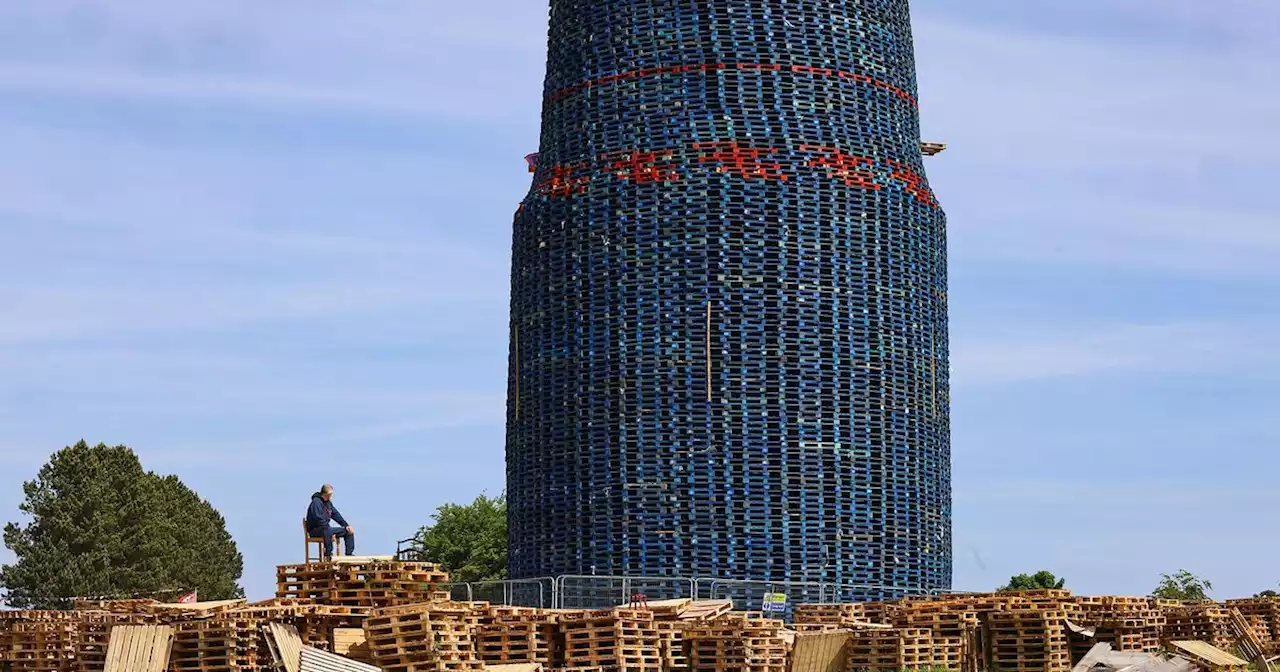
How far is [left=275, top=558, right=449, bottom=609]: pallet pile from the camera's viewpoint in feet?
114

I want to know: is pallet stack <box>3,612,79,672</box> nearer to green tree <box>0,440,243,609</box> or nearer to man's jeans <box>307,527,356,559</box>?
man's jeans <box>307,527,356,559</box>

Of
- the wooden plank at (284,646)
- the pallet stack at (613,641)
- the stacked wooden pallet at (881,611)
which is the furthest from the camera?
the stacked wooden pallet at (881,611)

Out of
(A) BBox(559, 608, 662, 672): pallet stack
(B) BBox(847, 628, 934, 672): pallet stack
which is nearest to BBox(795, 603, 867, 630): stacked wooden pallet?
(B) BBox(847, 628, 934, 672): pallet stack

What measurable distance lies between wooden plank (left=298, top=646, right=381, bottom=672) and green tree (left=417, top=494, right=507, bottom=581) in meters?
51.0

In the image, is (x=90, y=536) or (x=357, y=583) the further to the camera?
(x=90, y=536)

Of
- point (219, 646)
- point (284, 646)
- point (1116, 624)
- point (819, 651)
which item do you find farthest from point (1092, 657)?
point (219, 646)

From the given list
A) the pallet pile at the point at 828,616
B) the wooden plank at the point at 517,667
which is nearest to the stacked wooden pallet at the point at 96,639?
the wooden plank at the point at 517,667

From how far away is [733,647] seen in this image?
34.6m

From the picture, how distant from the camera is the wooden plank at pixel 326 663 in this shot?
3103 centimetres

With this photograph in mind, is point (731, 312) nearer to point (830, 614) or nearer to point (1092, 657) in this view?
point (830, 614)

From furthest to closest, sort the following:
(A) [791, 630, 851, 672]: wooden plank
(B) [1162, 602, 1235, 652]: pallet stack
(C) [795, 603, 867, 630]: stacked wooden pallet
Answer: (B) [1162, 602, 1235, 652]: pallet stack
(C) [795, 603, 867, 630]: stacked wooden pallet
(A) [791, 630, 851, 672]: wooden plank

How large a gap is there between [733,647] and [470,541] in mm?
52752

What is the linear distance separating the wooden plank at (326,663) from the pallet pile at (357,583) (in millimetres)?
3294

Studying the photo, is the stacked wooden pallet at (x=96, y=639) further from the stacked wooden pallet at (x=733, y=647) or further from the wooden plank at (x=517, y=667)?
the stacked wooden pallet at (x=733, y=647)
